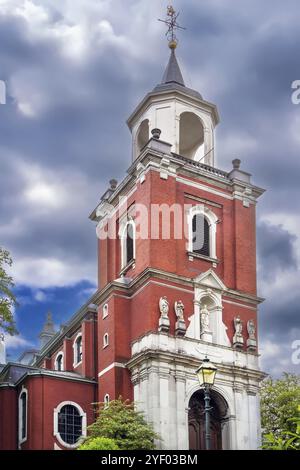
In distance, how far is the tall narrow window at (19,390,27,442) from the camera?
48844 millimetres

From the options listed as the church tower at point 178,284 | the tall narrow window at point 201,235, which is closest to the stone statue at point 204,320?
the church tower at point 178,284

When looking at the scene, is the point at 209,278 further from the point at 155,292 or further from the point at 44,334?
the point at 44,334

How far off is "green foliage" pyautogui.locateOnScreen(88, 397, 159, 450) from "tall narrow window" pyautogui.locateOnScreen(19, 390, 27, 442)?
6228 millimetres

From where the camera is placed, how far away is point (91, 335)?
5272cm

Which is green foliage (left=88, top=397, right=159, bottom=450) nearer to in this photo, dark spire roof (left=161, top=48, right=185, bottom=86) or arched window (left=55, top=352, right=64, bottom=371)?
arched window (left=55, top=352, right=64, bottom=371)

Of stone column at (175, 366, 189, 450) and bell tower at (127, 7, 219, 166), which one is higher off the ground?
bell tower at (127, 7, 219, 166)

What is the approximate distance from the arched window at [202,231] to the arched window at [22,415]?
39.9 ft

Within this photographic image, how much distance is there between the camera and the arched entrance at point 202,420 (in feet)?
152

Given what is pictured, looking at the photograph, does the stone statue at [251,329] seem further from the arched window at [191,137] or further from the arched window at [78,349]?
the arched window at [191,137]

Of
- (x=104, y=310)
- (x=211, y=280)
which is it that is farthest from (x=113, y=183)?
(x=211, y=280)

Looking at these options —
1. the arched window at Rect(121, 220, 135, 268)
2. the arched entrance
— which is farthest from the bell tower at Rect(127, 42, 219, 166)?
the arched entrance

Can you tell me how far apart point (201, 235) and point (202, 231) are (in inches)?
11.9
